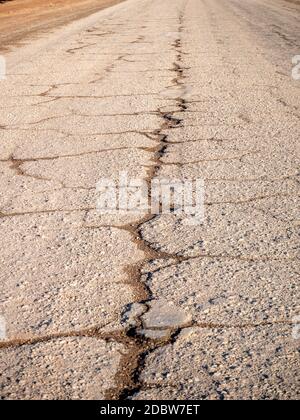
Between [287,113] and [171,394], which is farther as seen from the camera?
[287,113]

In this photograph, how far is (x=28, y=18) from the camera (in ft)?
44.0

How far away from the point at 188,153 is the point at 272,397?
2.13 metres

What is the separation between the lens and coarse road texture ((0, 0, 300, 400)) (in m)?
1.49

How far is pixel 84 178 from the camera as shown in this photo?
293cm

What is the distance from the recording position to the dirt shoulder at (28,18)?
10.1 metres

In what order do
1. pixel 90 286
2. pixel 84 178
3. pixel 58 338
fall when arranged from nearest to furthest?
pixel 58 338, pixel 90 286, pixel 84 178

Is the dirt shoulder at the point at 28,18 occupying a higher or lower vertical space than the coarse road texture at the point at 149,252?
higher

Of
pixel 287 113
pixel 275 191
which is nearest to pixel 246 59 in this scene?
pixel 287 113

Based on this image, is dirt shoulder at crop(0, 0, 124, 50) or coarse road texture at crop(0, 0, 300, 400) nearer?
coarse road texture at crop(0, 0, 300, 400)

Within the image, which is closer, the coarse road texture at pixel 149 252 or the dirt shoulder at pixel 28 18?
the coarse road texture at pixel 149 252

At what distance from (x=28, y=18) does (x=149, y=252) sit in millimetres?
12739

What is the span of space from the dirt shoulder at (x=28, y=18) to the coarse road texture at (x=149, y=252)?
17.0 ft

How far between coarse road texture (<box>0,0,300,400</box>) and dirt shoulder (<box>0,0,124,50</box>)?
204 inches

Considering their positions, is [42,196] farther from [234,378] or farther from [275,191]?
[234,378]
